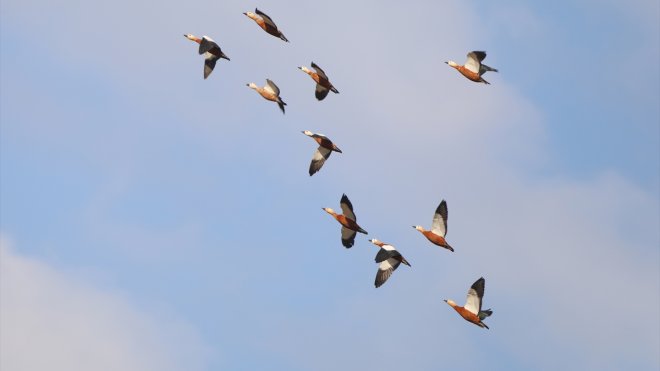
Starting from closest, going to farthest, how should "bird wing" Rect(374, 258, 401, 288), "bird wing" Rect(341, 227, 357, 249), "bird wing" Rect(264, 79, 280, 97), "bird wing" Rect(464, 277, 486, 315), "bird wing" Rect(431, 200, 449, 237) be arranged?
"bird wing" Rect(464, 277, 486, 315) < "bird wing" Rect(431, 200, 449, 237) < "bird wing" Rect(374, 258, 401, 288) < "bird wing" Rect(264, 79, 280, 97) < "bird wing" Rect(341, 227, 357, 249)

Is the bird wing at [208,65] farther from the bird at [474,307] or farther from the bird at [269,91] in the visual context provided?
the bird at [474,307]

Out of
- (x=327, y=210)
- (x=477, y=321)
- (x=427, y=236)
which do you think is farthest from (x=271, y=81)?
(x=477, y=321)

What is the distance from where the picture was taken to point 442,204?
11375 cm

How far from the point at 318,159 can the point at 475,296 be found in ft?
72.2

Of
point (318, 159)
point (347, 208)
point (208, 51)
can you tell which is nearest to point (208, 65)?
point (208, 51)

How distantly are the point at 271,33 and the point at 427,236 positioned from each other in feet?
68.7

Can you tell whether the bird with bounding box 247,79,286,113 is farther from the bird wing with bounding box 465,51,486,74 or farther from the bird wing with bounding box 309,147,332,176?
the bird wing with bounding box 465,51,486,74

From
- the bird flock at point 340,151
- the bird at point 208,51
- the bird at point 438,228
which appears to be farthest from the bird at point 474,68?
the bird at point 208,51

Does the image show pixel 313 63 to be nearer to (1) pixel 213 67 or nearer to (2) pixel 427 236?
(1) pixel 213 67

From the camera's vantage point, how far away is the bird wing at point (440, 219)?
4478 inches

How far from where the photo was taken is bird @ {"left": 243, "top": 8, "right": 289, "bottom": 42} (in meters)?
118

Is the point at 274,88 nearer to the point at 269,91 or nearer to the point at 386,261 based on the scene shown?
the point at 269,91

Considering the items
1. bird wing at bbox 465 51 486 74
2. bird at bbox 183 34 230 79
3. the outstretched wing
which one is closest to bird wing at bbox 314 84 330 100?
the outstretched wing

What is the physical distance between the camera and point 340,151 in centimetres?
12281
